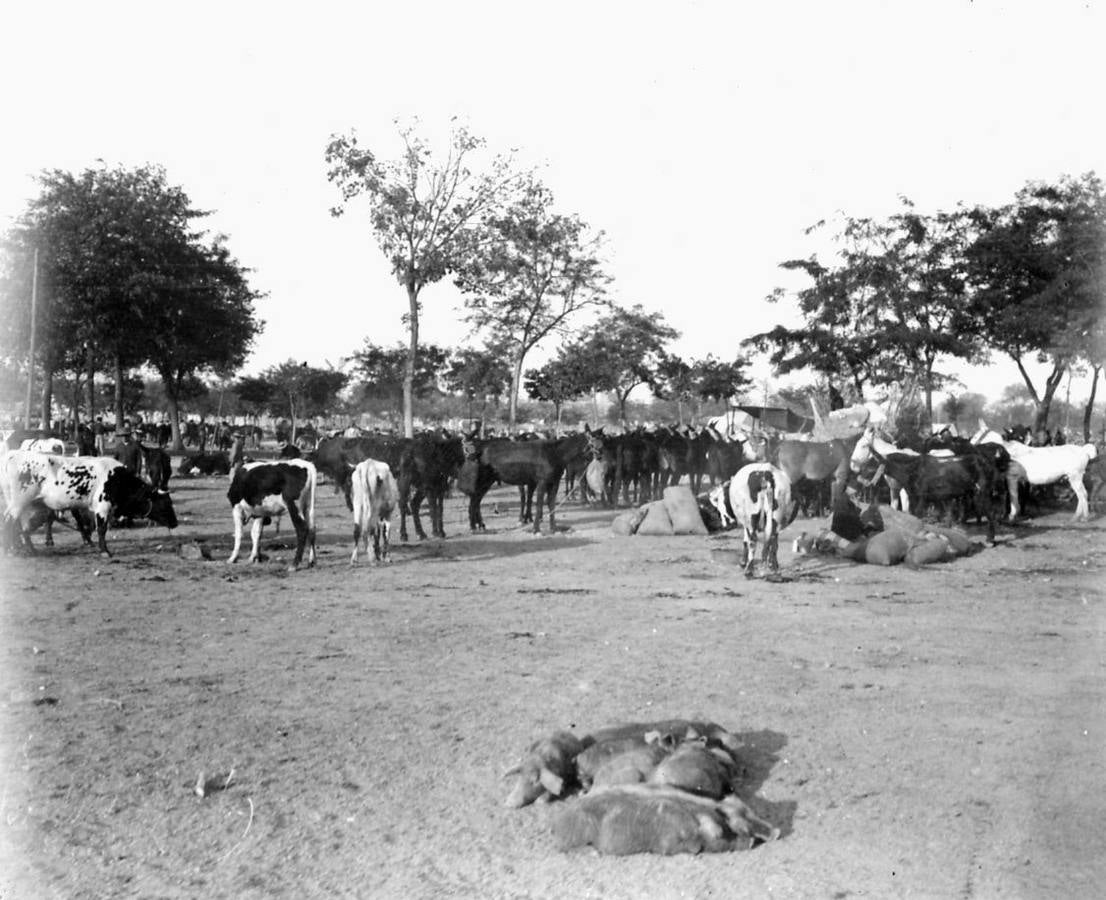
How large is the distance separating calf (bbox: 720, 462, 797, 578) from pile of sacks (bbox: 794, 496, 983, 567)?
1712mm

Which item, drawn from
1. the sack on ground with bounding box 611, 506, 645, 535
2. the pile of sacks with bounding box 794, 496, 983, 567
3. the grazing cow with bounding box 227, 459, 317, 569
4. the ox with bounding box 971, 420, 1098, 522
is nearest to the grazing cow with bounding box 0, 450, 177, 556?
the grazing cow with bounding box 227, 459, 317, 569

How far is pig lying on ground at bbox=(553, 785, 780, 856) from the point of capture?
4797mm

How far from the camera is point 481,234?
104 ft

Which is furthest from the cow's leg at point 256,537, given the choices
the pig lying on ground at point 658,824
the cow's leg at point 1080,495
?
the cow's leg at point 1080,495

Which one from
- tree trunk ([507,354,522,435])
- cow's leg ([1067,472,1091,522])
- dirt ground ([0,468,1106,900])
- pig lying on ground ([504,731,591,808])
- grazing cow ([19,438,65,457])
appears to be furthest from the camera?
tree trunk ([507,354,522,435])

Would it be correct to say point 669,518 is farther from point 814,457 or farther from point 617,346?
point 617,346

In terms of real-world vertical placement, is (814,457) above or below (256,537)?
above

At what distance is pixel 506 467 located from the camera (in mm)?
19125

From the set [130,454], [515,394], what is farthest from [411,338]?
[130,454]

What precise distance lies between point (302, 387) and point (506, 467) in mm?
51286

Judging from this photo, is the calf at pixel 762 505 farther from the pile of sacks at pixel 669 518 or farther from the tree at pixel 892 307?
the tree at pixel 892 307

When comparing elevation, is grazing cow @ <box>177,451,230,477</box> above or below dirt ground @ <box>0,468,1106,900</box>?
above

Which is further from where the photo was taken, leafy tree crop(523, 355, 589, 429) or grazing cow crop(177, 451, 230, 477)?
leafy tree crop(523, 355, 589, 429)

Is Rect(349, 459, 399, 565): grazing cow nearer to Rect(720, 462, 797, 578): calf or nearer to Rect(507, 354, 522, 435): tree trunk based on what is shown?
Rect(720, 462, 797, 578): calf
